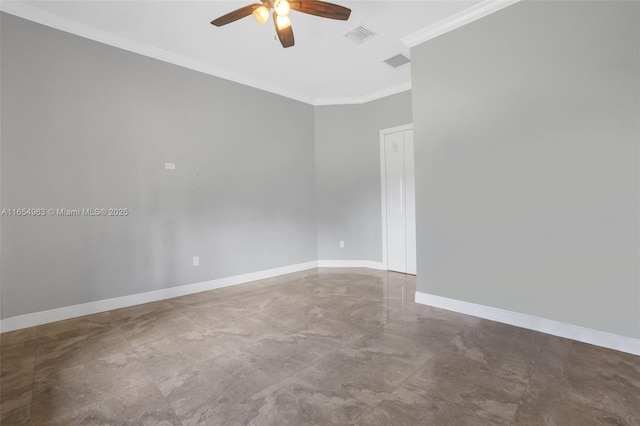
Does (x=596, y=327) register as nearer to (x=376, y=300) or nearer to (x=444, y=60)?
(x=376, y=300)

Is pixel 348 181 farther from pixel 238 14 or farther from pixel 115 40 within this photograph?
pixel 115 40

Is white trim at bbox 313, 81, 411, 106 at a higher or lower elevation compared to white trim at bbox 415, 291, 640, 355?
higher

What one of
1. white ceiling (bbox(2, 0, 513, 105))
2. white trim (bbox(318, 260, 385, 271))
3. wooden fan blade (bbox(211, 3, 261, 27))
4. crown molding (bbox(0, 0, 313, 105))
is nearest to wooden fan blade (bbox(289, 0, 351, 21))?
wooden fan blade (bbox(211, 3, 261, 27))

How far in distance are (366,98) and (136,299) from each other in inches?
176

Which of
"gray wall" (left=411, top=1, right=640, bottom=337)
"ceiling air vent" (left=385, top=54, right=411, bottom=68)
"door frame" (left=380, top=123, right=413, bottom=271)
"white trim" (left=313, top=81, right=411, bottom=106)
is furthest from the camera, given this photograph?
"door frame" (left=380, top=123, right=413, bottom=271)

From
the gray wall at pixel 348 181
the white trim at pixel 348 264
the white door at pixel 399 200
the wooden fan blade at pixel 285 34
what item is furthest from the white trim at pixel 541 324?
the wooden fan blade at pixel 285 34

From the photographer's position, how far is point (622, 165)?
2.08 meters

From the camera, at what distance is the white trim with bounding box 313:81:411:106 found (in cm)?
452

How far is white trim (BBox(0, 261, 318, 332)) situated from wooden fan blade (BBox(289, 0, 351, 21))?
3.26 m

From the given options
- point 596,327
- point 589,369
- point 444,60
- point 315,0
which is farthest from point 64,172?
point 596,327

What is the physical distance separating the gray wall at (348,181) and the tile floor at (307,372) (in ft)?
7.15

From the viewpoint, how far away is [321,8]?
222 cm

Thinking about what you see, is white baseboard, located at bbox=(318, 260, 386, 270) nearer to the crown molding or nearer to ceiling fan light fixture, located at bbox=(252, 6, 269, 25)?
the crown molding

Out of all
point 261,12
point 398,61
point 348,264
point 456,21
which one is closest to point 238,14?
point 261,12
